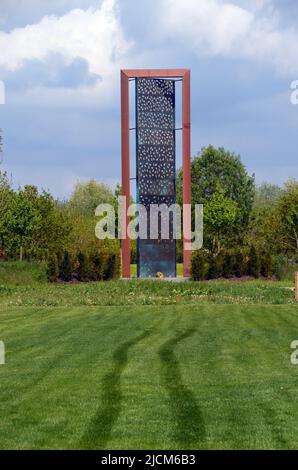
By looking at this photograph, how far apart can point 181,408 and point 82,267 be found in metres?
32.6

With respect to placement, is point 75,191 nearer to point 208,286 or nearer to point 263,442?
point 208,286

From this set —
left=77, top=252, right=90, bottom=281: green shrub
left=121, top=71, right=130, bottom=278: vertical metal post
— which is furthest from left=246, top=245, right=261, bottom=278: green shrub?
left=77, top=252, right=90, bottom=281: green shrub

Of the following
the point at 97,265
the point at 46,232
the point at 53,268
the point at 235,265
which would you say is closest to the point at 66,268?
the point at 53,268

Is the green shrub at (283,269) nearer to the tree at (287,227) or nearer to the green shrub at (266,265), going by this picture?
the green shrub at (266,265)

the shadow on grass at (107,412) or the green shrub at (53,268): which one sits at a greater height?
the green shrub at (53,268)

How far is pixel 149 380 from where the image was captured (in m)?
11.3

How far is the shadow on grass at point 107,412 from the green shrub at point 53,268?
27940 millimetres

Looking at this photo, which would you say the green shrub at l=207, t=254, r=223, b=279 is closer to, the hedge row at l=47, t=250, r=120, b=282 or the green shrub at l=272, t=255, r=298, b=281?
the green shrub at l=272, t=255, r=298, b=281

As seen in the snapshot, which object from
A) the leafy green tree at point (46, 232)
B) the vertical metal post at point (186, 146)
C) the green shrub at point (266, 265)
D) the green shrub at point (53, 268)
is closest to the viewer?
the green shrub at point (53, 268)

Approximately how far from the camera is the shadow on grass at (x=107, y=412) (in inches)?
316

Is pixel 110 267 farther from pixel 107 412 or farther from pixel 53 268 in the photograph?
pixel 107 412

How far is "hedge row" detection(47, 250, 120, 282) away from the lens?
41312mm

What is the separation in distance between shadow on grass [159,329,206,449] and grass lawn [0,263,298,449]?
12mm

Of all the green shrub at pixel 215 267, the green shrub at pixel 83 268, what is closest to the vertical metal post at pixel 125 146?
the green shrub at pixel 83 268
